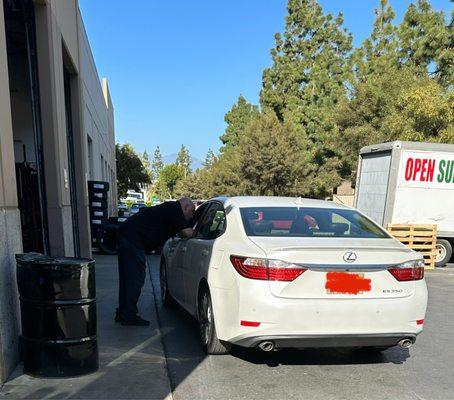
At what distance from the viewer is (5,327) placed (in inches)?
163

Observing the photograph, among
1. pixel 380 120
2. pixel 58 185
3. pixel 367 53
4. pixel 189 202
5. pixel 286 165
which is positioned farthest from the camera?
pixel 286 165

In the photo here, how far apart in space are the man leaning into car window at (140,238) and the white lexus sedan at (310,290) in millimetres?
1309

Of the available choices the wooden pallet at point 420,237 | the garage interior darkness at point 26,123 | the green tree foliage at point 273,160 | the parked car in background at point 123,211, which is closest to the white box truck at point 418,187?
the wooden pallet at point 420,237

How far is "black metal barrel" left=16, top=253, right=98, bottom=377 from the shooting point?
4133 mm

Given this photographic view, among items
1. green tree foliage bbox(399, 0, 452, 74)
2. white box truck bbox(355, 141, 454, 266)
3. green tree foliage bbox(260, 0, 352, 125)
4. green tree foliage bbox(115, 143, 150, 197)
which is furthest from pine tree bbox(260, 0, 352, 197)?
white box truck bbox(355, 141, 454, 266)

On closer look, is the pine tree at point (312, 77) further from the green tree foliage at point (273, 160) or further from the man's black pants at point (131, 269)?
the man's black pants at point (131, 269)

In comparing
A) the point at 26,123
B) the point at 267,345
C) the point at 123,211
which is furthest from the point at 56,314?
Answer: the point at 123,211

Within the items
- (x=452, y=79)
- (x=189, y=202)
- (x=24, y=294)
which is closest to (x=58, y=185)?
(x=189, y=202)

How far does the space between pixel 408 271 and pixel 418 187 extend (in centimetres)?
867

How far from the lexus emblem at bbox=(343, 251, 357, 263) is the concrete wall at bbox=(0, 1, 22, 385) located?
2.92 meters

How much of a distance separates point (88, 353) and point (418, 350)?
352 centimetres

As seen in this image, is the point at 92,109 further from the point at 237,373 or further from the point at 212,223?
the point at 237,373

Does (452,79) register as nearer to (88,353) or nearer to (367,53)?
(367,53)

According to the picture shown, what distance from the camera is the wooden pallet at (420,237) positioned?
12.2 m
